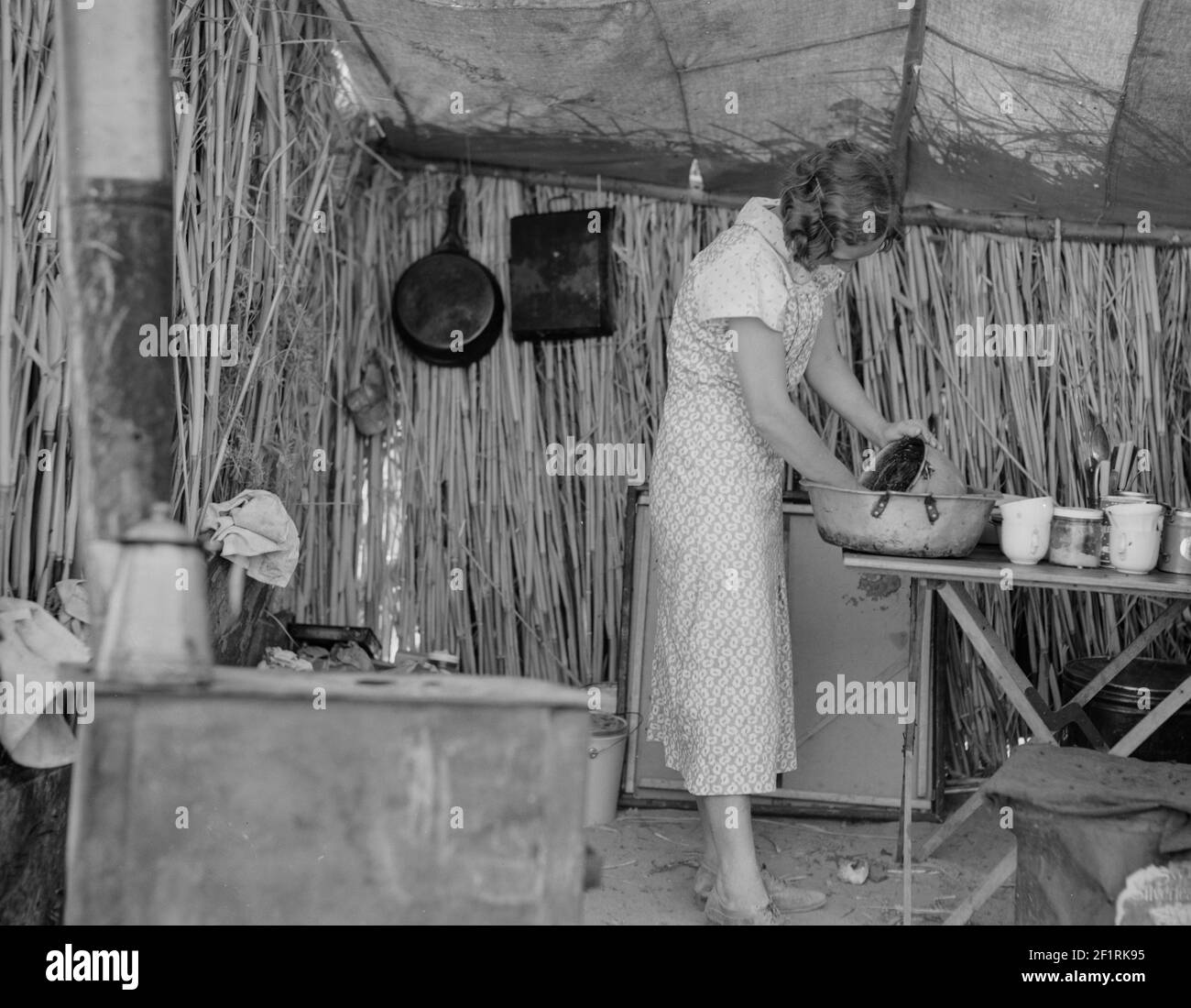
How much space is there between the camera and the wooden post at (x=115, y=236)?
171cm

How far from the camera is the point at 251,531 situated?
3014mm

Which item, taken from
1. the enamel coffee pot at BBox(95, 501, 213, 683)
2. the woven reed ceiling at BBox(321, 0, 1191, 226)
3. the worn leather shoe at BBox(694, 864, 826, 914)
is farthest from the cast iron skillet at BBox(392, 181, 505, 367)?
the enamel coffee pot at BBox(95, 501, 213, 683)


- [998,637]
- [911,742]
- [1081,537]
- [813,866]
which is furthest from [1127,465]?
[813,866]

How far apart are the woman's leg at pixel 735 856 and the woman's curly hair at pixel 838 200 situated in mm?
1240

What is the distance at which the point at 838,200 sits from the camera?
8.48ft

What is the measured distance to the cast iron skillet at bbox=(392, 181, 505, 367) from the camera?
4113mm

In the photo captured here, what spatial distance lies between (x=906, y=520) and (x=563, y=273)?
185 cm

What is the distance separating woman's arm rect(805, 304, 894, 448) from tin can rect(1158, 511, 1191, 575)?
2.29 feet

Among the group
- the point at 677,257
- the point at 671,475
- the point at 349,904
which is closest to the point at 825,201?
the point at 671,475

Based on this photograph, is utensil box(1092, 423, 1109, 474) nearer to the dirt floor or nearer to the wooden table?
the wooden table

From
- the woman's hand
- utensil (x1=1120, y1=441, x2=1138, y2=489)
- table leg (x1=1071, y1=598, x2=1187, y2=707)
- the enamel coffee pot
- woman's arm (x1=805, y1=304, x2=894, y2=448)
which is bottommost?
table leg (x1=1071, y1=598, x2=1187, y2=707)

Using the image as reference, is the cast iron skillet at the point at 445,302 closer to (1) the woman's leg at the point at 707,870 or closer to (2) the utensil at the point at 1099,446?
(1) the woman's leg at the point at 707,870

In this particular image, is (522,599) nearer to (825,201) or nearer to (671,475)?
(671,475)

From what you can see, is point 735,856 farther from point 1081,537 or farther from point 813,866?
point 1081,537
